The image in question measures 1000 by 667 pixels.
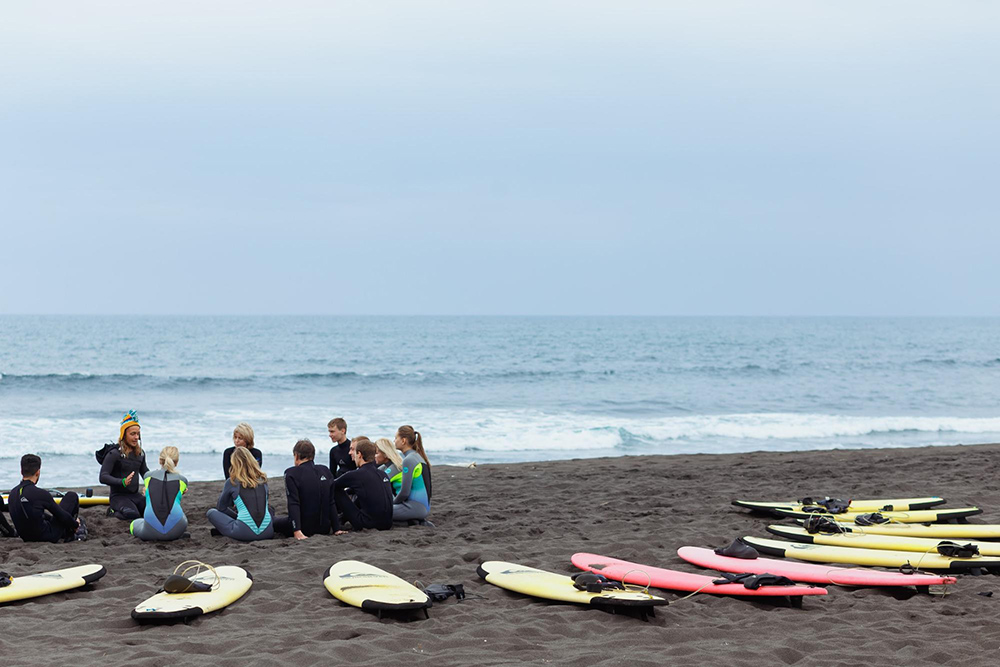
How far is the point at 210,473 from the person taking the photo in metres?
15.1

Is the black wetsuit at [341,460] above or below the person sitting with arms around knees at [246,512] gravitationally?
above

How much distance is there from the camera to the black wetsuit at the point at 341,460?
938cm

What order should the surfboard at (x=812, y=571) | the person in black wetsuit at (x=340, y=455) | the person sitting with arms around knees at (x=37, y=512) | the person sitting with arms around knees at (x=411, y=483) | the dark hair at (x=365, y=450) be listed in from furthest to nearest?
the person in black wetsuit at (x=340, y=455), the person sitting with arms around knees at (x=411, y=483), the dark hair at (x=365, y=450), the person sitting with arms around knees at (x=37, y=512), the surfboard at (x=812, y=571)

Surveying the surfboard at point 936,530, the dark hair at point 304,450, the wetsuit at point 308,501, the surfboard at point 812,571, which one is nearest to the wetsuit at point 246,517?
the wetsuit at point 308,501

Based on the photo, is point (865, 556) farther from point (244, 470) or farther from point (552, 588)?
point (244, 470)

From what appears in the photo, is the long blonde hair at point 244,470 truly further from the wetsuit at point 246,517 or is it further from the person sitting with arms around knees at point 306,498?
the person sitting with arms around knees at point 306,498

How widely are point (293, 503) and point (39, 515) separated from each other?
91.0 inches

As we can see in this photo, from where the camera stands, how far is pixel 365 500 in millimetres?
8617

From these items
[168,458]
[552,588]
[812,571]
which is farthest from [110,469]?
[812,571]

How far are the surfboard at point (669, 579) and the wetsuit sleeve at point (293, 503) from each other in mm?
2805

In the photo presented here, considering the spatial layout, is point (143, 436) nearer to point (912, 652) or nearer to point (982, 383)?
point (912, 652)

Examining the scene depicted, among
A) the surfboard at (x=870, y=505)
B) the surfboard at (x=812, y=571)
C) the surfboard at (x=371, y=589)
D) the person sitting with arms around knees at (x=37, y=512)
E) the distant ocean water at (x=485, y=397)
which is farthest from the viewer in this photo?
the distant ocean water at (x=485, y=397)

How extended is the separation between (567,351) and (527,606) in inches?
2190

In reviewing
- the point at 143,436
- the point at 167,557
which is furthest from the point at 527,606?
the point at 143,436
